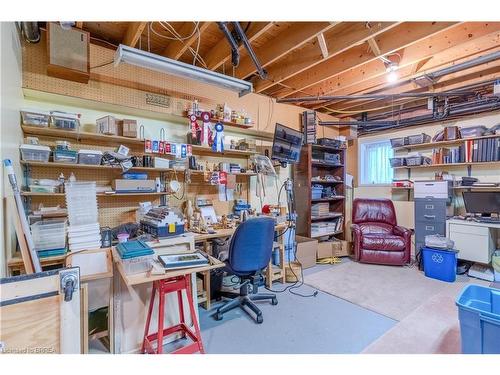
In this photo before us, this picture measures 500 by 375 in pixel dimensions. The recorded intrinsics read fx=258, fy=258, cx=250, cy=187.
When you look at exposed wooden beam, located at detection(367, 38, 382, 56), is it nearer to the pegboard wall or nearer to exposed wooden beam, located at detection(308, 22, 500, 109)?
exposed wooden beam, located at detection(308, 22, 500, 109)

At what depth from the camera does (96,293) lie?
6.65 feet

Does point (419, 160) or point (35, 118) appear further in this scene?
point (419, 160)

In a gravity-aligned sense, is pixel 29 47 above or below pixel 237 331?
above

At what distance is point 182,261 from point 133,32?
2058 mm

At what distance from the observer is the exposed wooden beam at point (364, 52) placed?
227 centimetres

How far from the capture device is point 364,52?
2.82 metres

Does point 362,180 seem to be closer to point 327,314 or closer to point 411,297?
point 411,297

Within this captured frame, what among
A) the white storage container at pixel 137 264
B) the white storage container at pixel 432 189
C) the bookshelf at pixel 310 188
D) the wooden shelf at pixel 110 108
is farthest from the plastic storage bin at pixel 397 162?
the white storage container at pixel 137 264

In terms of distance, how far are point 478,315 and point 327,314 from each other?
4.22ft

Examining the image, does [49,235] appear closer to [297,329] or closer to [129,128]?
[129,128]

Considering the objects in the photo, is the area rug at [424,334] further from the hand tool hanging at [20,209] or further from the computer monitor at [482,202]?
the hand tool hanging at [20,209]

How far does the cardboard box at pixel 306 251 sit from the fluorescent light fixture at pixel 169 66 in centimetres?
234

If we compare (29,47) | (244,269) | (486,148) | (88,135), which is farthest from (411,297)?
(29,47)

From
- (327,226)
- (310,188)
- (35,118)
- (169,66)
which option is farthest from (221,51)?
A: (327,226)
